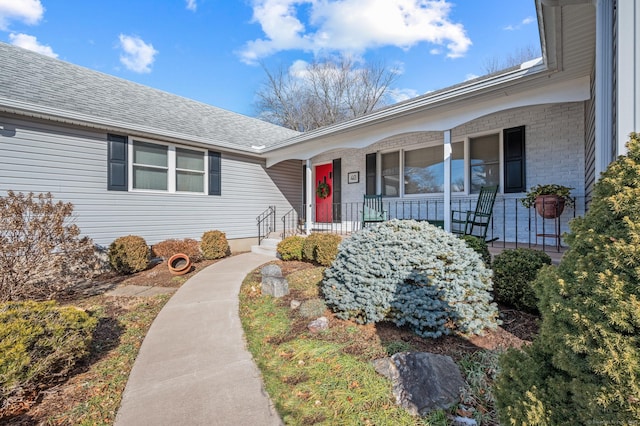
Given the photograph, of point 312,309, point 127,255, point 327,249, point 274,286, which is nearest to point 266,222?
point 127,255

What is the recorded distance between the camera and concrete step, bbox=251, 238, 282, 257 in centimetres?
799

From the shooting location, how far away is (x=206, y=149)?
8.14m

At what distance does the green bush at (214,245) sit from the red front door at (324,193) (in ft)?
11.2

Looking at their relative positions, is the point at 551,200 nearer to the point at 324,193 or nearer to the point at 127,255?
the point at 324,193

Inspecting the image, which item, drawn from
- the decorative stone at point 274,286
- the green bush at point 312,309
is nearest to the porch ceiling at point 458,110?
the decorative stone at point 274,286

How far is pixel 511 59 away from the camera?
20.8m

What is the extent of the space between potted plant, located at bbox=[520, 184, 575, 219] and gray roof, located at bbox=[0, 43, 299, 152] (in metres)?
7.11

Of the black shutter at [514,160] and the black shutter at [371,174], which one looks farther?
the black shutter at [371,174]

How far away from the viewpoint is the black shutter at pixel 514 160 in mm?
5742

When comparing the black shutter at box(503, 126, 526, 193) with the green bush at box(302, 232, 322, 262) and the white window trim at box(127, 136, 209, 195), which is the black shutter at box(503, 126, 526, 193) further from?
the white window trim at box(127, 136, 209, 195)

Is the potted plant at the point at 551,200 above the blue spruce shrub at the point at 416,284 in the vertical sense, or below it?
above

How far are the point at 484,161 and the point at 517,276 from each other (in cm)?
357

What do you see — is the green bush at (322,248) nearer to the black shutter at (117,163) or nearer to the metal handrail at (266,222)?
the metal handrail at (266,222)

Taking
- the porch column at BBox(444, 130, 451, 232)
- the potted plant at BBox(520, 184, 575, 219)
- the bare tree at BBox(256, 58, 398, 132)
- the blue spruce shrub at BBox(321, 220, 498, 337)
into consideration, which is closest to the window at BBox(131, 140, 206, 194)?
the blue spruce shrub at BBox(321, 220, 498, 337)
